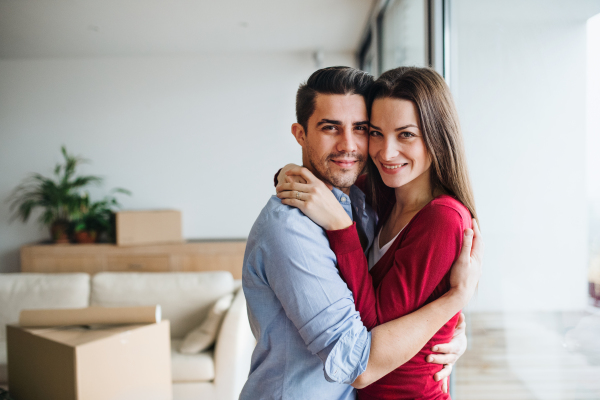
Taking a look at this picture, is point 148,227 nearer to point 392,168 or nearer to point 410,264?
point 392,168

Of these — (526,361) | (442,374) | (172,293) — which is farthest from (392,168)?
(172,293)

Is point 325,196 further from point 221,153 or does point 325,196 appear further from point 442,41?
point 221,153

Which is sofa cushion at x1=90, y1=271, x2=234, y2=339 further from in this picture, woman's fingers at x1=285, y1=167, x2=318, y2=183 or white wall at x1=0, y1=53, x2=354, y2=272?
woman's fingers at x1=285, y1=167, x2=318, y2=183

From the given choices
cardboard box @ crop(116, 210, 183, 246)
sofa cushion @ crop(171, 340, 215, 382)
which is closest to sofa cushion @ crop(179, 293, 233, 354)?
sofa cushion @ crop(171, 340, 215, 382)

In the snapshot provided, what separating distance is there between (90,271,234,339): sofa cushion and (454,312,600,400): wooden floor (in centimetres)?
188

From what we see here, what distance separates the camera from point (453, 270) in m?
1.01

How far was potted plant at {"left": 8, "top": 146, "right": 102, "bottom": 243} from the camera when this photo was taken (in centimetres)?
411

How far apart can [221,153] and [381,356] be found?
3849 millimetres

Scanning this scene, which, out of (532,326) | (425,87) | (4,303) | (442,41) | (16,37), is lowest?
(4,303)

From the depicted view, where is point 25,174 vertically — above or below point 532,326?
above

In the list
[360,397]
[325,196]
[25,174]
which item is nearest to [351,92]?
[325,196]

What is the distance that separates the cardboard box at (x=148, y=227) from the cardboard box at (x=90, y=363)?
2643mm

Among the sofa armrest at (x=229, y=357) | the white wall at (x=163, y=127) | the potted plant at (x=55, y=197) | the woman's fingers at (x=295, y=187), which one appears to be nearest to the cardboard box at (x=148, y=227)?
the white wall at (x=163, y=127)

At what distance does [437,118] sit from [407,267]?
40 cm
